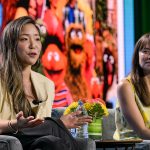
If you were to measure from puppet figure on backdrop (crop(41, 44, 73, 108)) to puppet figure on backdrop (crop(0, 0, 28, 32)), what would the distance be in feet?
1.57

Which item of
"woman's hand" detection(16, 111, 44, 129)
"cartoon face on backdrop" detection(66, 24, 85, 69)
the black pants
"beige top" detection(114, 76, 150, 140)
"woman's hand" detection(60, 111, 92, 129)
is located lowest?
"beige top" detection(114, 76, 150, 140)

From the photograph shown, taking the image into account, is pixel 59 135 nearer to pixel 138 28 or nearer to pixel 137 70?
pixel 137 70

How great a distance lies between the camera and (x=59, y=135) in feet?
9.89

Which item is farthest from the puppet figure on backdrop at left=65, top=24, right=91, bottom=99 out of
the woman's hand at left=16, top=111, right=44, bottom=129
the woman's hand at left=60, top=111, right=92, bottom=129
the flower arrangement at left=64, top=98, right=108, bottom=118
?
the woman's hand at left=16, top=111, right=44, bottom=129

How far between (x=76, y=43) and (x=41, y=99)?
251 centimetres

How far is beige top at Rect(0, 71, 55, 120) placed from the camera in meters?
3.12

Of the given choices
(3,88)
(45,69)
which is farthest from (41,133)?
(45,69)

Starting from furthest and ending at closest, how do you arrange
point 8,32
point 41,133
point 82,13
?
point 82,13
point 8,32
point 41,133

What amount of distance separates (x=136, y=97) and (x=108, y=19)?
7.91ft

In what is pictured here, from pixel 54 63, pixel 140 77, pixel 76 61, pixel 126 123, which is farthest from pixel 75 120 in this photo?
pixel 76 61

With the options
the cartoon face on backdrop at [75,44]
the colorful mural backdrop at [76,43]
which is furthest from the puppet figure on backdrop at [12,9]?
the cartoon face on backdrop at [75,44]

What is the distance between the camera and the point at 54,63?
18.2 ft

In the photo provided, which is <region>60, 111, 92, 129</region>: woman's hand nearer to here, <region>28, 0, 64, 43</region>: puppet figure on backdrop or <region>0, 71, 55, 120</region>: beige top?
<region>0, 71, 55, 120</region>: beige top

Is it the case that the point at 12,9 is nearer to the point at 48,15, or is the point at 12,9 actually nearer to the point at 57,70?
the point at 48,15
